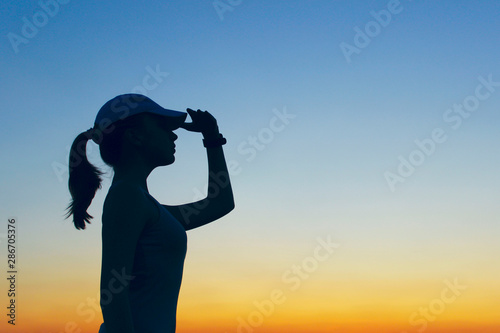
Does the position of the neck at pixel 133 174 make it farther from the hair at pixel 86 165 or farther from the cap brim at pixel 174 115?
the cap brim at pixel 174 115

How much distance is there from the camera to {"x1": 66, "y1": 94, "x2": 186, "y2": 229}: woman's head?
3.92 meters

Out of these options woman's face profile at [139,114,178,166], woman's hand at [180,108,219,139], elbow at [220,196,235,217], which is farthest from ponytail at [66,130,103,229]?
elbow at [220,196,235,217]

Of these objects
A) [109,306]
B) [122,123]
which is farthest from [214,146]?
[109,306]

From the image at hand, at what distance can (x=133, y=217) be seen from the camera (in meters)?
3.60

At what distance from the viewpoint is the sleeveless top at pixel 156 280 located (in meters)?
→ 3.59

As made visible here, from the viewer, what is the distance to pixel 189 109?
4371mm

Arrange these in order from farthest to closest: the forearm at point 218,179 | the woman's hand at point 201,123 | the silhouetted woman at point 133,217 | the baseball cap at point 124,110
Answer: the forearm at point 218,179, the woman's hand at point 201,123, the baseball cap at point 124,110, the silhouetted woman at point 133,217

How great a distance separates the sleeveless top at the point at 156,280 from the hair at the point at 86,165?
1.77ft

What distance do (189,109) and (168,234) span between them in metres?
1.09

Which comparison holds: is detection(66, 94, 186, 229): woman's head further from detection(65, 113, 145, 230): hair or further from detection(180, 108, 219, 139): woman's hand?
detection(180, 108, 219, 139): woman's hand

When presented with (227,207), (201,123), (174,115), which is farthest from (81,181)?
(227,207)

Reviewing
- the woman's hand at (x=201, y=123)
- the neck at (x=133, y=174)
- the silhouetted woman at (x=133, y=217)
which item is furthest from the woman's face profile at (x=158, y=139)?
the woman's hand at (x=201, y=123)

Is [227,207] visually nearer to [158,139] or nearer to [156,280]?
[158,139]

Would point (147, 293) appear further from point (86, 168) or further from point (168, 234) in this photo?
point (86, 168)
